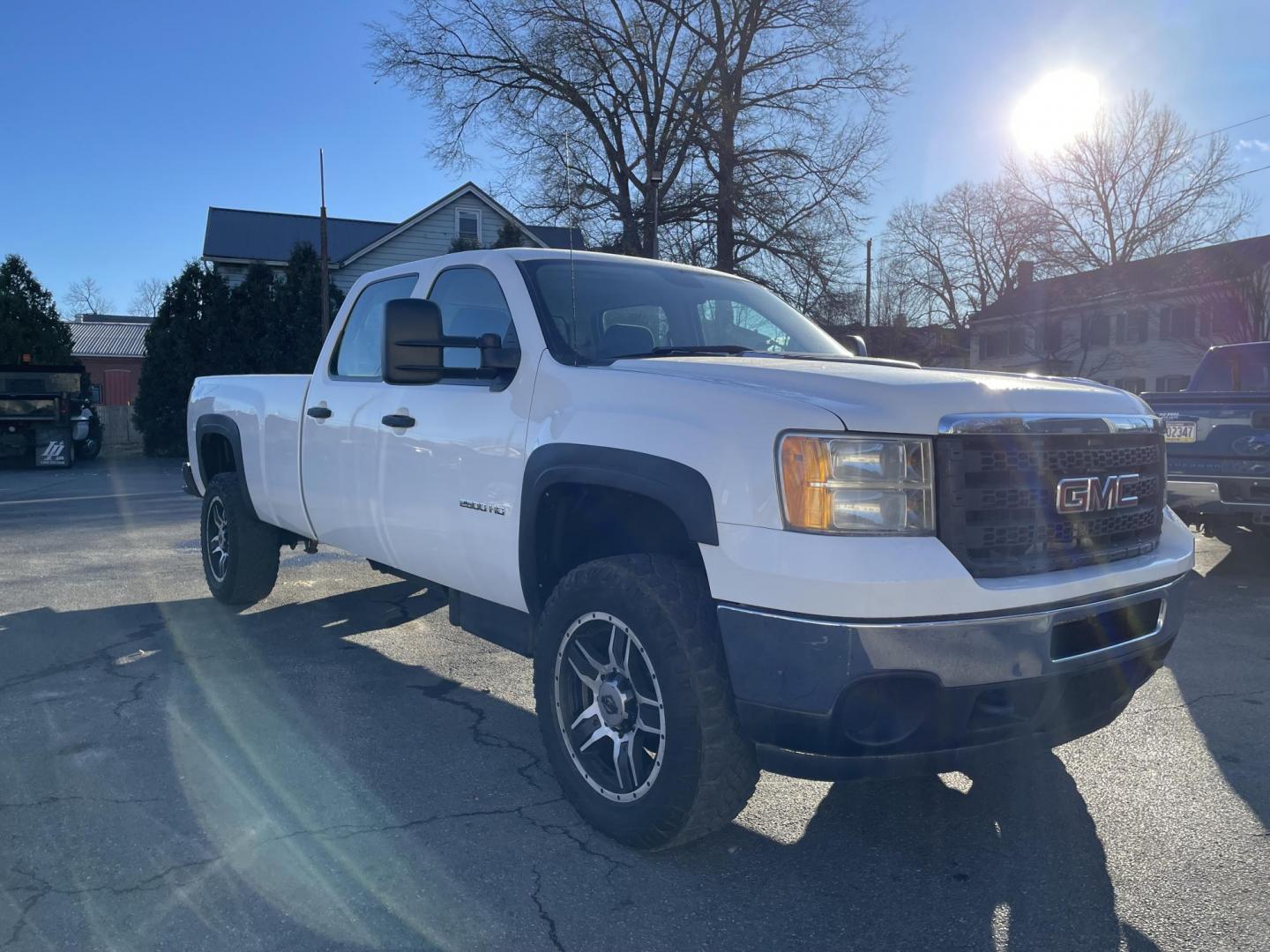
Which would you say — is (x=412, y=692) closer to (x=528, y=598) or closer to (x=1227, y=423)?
(x=528, y=598)

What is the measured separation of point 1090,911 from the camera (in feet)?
9.09

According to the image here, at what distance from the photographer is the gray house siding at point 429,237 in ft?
105

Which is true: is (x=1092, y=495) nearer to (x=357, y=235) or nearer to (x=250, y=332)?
(x=250, y=332)

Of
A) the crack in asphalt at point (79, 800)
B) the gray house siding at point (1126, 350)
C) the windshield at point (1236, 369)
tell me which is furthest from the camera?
the gray house siding at point (1126, 350)

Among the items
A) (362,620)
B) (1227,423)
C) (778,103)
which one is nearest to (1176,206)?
(778,103)

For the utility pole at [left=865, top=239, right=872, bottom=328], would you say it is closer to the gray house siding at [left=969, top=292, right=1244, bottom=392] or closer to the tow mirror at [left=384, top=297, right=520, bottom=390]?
the gray house siding at [left=969, top=292, right=1244, bottom=392]

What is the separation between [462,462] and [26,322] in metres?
27.3

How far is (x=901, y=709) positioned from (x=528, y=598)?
1.47 m

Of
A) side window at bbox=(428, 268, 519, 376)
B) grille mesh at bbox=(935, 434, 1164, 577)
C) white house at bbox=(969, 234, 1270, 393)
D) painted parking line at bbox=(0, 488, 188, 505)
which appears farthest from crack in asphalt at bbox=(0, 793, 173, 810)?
white house at bbox=(969, 234, 1270, 393)

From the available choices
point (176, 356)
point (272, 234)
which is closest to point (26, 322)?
point (176, 356)

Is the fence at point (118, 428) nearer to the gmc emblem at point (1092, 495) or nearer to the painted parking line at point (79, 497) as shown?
the painted parking line at point (79, 497)

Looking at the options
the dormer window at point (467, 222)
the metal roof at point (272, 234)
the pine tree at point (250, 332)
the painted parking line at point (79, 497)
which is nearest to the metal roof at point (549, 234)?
the dormer window at point (467, 222)

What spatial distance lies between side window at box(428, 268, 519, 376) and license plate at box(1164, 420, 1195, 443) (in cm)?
554

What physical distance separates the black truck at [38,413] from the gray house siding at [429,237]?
38.9 feet
